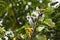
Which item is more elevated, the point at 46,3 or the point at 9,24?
the point at 46,3

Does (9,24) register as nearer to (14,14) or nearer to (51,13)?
(14,14)

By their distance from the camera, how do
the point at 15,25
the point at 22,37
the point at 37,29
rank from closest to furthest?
the point at 37,29 < the point at 22,37 < the point at 15,25

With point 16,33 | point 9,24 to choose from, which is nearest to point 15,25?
point 9,24

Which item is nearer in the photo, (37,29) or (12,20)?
(37,29)

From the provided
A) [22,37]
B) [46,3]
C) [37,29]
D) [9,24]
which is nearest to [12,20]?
[9,24]

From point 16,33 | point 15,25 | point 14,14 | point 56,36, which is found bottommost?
point 56,36

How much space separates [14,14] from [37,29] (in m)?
0.67

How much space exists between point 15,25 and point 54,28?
1.82 ft

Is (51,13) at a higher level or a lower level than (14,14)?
lower

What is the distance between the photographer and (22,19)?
1852 millimetres

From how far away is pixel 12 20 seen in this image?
1.85m

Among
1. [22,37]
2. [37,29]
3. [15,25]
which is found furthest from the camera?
[15,25]

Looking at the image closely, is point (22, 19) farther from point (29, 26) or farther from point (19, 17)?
point (29, 26)

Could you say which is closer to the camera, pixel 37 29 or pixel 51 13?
pixel 37 29
